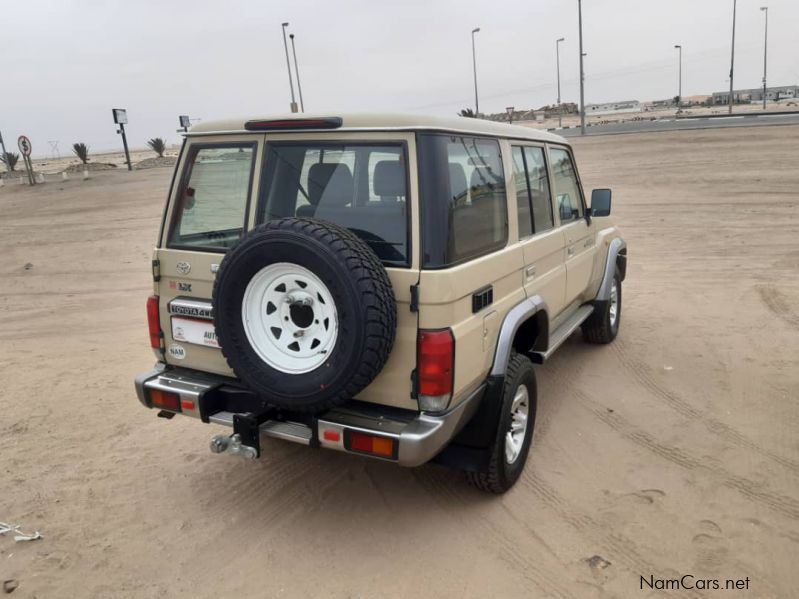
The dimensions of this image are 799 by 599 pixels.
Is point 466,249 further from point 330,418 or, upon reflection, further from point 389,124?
point 330,418

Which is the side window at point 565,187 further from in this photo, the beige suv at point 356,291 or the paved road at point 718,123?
the paved road at point 718,123

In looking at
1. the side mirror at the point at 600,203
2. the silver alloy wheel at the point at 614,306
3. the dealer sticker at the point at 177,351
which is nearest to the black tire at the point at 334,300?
the dealer sticker at the point at 177,351

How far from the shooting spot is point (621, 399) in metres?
4.75

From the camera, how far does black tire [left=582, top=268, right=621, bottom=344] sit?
5.41 metres

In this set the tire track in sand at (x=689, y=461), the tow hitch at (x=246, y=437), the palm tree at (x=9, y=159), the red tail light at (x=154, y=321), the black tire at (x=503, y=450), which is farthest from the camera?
the palm tree at (x=9, y=159)

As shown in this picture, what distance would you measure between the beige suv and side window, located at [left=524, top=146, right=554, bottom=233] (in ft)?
0.56

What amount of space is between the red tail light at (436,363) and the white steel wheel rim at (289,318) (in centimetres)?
41

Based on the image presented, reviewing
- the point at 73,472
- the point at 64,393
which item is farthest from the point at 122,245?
the point at 73,472

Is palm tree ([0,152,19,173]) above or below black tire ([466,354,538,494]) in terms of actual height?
above

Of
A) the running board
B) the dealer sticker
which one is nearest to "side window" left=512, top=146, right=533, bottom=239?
the running board

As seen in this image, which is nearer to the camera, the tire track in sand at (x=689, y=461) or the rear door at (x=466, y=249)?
the rear door at (x=466, y=249)

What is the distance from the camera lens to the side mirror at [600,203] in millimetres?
4938

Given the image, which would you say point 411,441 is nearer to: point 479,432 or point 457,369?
point 457,369

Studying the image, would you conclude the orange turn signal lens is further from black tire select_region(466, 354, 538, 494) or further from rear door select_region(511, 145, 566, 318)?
rear door select_region(511, 145, 566, 318)
